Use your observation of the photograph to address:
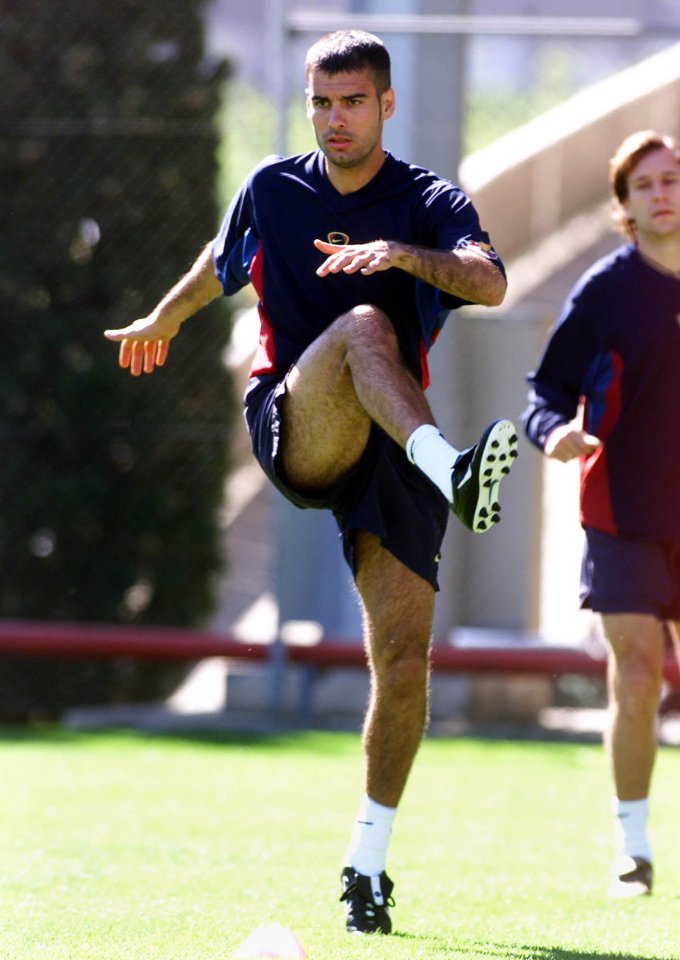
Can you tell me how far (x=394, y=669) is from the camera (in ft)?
14.1

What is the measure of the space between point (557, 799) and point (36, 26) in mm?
5412

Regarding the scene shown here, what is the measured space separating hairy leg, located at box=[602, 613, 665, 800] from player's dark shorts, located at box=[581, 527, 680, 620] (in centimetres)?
4

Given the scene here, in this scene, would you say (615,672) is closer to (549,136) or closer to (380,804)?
(380,804)

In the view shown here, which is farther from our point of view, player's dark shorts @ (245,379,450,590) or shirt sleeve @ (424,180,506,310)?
player's dark shorts @ (245,379,450,590)

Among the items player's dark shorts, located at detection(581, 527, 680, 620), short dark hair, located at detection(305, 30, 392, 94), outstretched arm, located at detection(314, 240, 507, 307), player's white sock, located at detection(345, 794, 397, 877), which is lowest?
player's white sock, located at detection(345, 794, 397, 877)

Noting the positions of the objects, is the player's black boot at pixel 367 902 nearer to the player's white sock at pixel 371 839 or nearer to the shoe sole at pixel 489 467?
the player's white sock at pixel 371 839

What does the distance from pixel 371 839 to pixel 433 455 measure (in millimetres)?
976

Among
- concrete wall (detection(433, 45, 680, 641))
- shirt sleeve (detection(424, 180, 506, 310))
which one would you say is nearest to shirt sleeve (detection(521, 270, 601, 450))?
shirt sleeve (detection(424, 180, 506, 310))

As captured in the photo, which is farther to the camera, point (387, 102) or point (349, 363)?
point (387, 102)

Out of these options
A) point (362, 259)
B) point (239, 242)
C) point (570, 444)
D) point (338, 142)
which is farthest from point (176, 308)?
point (570, 444)

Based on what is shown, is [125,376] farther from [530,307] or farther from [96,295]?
[530,307]

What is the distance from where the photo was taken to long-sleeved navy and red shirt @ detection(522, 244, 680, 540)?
509cm

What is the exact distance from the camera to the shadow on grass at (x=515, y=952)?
3887 mm

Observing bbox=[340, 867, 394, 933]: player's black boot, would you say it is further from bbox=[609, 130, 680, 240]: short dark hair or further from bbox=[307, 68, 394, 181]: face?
bbox=[609, 130, 680, 240]: short dark hair
